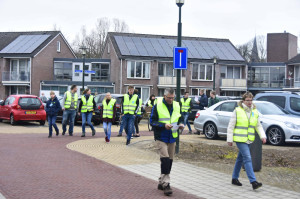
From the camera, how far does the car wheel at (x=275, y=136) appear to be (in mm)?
13875

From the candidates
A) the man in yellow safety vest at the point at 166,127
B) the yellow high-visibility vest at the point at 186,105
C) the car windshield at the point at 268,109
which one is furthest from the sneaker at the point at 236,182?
the yellow high-visibility vest at the point at 186,105

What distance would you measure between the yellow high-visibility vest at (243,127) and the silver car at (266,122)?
20.8 feet

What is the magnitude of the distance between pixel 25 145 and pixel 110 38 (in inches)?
1426

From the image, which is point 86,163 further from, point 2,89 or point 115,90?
point 2,89

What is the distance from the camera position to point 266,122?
14156mm

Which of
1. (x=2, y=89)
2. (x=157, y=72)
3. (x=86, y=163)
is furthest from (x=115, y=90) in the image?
(x=86, y=163)

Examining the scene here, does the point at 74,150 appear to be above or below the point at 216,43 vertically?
below

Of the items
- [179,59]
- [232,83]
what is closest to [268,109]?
[179,59]

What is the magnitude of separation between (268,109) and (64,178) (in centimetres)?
880

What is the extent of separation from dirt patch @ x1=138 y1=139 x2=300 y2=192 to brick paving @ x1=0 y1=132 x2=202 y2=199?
7.27 feet

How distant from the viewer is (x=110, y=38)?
159 feet

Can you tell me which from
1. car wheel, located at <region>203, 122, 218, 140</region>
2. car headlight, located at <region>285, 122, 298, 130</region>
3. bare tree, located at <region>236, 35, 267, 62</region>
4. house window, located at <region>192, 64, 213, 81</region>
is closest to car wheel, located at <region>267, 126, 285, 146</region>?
car headlight, located at <region>285, 122, 298, 130</region>

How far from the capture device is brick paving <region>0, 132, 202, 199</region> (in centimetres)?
702

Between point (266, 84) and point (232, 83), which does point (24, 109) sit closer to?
point (232, 83)
